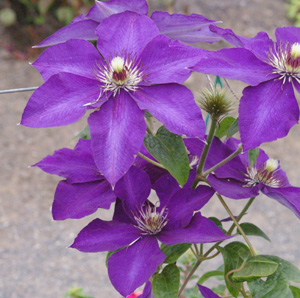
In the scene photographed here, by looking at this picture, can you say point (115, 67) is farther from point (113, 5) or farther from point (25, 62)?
point (25, 62)

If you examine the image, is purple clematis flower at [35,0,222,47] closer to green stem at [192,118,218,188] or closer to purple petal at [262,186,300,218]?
green stem at [192,118,218,188]

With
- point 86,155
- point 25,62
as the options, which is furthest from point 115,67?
point 25,62

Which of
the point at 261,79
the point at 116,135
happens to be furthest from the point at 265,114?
the point at 116,135

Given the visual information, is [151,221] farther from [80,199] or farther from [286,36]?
[286,36]

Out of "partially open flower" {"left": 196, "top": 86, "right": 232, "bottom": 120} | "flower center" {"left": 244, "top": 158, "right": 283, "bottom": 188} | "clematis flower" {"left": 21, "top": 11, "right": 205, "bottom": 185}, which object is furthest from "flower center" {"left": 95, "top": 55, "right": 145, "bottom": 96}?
"flower center" {"left": 244, "top": 158, "right": 283, "bottom": 188}

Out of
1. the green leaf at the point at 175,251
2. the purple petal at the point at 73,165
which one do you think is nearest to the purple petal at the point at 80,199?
the purple petal at the point at 73,165
